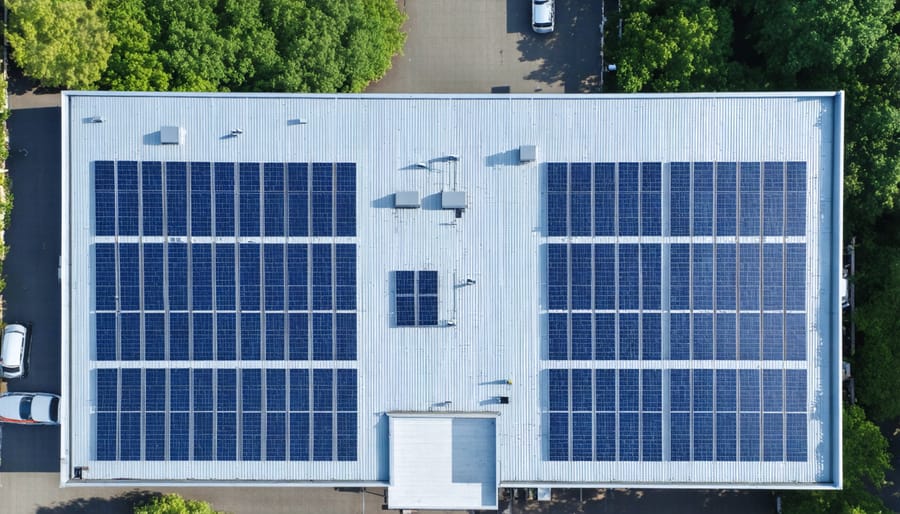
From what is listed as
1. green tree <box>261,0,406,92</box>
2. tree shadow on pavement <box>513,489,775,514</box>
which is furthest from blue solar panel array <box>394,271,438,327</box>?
tree shadow on pavement <box>513,489,775,514</box>

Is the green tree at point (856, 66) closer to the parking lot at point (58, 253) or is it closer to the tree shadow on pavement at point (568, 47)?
the tree shadow on pavement at point (568, 47)

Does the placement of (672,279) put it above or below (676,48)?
below

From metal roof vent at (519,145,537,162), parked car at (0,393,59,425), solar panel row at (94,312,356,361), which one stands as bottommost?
parked car at (0,393,59,425)

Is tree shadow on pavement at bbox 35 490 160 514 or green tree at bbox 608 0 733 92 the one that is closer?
green tree at bbox 608 0 733 92

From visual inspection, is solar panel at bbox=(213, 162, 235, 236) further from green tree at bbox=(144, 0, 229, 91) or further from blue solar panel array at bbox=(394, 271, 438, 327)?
blue solar panel array at bbox=(394, 271, 438, 327)

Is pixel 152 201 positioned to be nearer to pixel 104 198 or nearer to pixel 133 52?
pixel 104 198

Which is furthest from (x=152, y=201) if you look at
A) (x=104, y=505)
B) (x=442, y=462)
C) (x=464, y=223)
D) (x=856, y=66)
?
(x=856, y=66)
